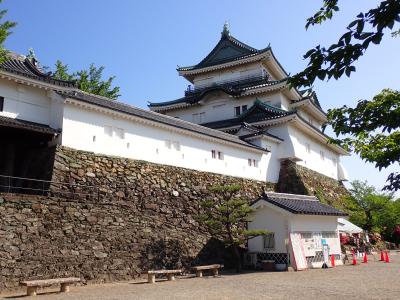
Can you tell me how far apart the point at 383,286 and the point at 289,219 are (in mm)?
6296

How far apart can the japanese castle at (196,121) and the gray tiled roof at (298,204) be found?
3.68 meters

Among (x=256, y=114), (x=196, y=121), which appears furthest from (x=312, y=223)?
(x=196, y=121)

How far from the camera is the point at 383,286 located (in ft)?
35.7

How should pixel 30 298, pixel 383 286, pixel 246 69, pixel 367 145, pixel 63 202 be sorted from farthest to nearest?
1. pixel 246 69
2. pixel 63 202
3. pixel 383 286
4. pixel 30 298
5. pixel 367 145

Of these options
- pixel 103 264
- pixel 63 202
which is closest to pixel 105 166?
pixel 63 202

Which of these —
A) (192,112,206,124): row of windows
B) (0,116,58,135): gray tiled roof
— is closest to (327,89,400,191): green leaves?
(0,116,58,135): gray tiled roof

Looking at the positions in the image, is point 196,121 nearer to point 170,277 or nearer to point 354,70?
point 170,277

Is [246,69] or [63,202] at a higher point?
[246,69]

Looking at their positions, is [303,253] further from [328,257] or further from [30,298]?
[30,298]

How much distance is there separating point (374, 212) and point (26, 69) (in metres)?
28.5

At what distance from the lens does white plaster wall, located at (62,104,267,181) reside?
48.0 feet

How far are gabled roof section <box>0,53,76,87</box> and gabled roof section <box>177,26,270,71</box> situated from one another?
18171 millimetres

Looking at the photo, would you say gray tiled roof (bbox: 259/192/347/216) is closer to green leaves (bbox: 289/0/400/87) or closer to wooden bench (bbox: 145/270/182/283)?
wooden bench (bbox: 145/270/182/283)

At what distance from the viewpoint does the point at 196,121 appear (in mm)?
30562
